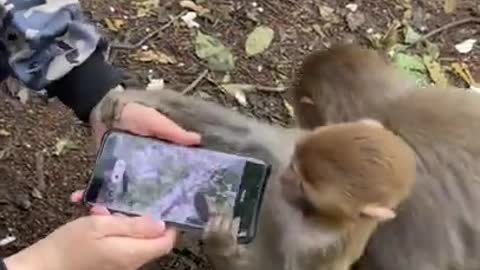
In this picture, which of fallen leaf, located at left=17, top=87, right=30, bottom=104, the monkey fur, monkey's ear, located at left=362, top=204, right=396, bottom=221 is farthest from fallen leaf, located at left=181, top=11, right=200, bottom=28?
monkey's ear, located at left=362, top=204, right=396, bottom=221

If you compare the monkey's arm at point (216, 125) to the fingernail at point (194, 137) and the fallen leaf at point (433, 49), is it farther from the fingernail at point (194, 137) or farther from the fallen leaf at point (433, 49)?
the fallen leaf at point (433, 49)

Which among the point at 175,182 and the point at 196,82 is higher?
the point at 175,182

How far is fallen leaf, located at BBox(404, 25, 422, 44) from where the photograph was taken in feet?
9.12

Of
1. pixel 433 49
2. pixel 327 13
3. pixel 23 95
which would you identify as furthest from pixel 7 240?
pixel 433 49

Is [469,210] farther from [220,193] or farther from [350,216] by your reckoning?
[220,193]

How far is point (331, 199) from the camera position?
6.13 feet

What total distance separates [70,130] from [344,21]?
0.66m

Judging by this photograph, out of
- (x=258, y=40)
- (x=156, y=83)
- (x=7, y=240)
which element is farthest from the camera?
(x=258, y=40)

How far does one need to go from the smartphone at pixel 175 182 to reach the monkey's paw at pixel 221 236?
0.01m

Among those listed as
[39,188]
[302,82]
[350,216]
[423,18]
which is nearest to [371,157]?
[350,216]

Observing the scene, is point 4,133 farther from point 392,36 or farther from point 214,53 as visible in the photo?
point 392,36

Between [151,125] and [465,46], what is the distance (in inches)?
42.8

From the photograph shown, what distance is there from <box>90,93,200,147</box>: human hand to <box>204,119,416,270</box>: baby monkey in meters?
0.14

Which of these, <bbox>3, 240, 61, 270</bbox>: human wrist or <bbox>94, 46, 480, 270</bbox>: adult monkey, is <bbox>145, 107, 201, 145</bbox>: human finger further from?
<bbox>3, 240, 61, 270</bbox>: human wrist
